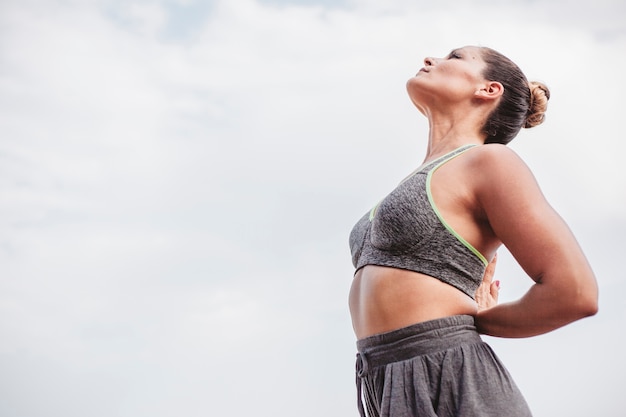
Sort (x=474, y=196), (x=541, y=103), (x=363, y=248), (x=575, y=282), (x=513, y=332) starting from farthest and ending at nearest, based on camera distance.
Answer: (x=541, y=103), (x=363, y=248), (x=474, y=196), (x=513, y=332), (x=575, y=282)

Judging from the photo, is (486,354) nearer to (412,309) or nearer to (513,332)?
(513,332)

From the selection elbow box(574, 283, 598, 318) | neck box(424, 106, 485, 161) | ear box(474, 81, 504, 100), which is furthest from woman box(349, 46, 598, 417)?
ear box(474, 81, 504, 100)

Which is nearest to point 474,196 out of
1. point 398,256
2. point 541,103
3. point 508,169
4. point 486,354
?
point 508,169

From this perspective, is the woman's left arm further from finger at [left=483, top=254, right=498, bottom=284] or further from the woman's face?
the woman's face

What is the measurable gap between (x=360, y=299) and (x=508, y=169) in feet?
1.68

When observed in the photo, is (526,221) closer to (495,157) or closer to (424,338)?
(495,157)

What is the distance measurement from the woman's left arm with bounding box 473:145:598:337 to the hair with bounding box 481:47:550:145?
48 centimetres

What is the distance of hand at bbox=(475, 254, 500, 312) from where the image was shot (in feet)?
6.52

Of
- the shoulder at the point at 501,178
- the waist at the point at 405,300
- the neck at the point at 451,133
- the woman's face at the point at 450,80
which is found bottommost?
the waist at the point at 405,300

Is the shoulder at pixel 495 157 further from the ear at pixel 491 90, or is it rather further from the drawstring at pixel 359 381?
the drawstring at pixel 359 381

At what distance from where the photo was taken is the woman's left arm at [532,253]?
1595 mm

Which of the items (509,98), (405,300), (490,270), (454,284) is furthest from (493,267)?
(509,98)

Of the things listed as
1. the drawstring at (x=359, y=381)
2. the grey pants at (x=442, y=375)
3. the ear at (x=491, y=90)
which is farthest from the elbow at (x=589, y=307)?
the ear at (x=491, y=90)

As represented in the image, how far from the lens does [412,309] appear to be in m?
1.74
